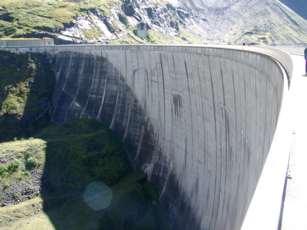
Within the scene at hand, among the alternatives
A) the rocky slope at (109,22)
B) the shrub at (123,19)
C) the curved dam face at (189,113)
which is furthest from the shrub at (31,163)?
the shrub at (123,19)

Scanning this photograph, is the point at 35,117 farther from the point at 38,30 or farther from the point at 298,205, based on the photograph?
the point at 298,205

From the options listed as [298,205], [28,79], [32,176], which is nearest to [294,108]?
[298,205]

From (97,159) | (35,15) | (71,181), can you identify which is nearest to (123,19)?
(35,15)

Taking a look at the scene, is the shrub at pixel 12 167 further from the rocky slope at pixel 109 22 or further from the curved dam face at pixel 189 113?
the rocky slope at pixel 109 22

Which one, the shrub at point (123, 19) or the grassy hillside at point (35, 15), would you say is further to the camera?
the shrub at point (123, 19)

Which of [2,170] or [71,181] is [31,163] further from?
[71,181]

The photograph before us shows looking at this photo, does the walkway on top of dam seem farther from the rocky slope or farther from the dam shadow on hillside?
the rocky slope

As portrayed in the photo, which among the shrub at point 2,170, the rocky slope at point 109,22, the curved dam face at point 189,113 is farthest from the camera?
the rocky slope at point 109,22

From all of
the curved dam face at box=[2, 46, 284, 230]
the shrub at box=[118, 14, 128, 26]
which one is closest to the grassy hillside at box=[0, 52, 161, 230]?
the curved dam face at box=[2, 46, 284, 230]

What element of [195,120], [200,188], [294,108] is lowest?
[200,188]
